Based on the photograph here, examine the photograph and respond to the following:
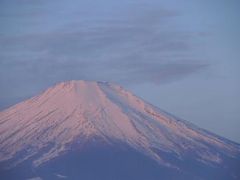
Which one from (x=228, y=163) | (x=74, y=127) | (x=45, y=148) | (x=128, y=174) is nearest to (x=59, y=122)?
(x=74, y=127)

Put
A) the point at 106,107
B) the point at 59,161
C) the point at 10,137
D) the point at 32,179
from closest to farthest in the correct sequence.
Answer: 1. the point at 32,179
2. the point at 59,161
3. the point at 10,137
4. the point at 106,107

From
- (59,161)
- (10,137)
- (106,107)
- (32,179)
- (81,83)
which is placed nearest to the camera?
(32,179)

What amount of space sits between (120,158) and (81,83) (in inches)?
505

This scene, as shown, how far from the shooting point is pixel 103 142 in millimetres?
51531

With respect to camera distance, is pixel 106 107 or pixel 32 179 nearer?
pixel 32 179

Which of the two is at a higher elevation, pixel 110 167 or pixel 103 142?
pixel 103 142

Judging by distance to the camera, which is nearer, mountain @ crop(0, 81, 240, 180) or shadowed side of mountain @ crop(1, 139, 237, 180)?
shadowed side of mountain @ crop(1, 139, 237, 180)

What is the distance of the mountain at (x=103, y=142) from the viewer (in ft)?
156

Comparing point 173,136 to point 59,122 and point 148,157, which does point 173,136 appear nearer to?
point 148,157

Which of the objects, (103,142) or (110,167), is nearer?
(110,167)

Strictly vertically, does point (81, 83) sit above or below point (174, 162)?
above

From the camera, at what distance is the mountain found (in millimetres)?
47656

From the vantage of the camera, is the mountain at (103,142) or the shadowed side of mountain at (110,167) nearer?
the shadowed side of mountain at (110,167)

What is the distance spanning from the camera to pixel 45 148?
49031 millimetres
